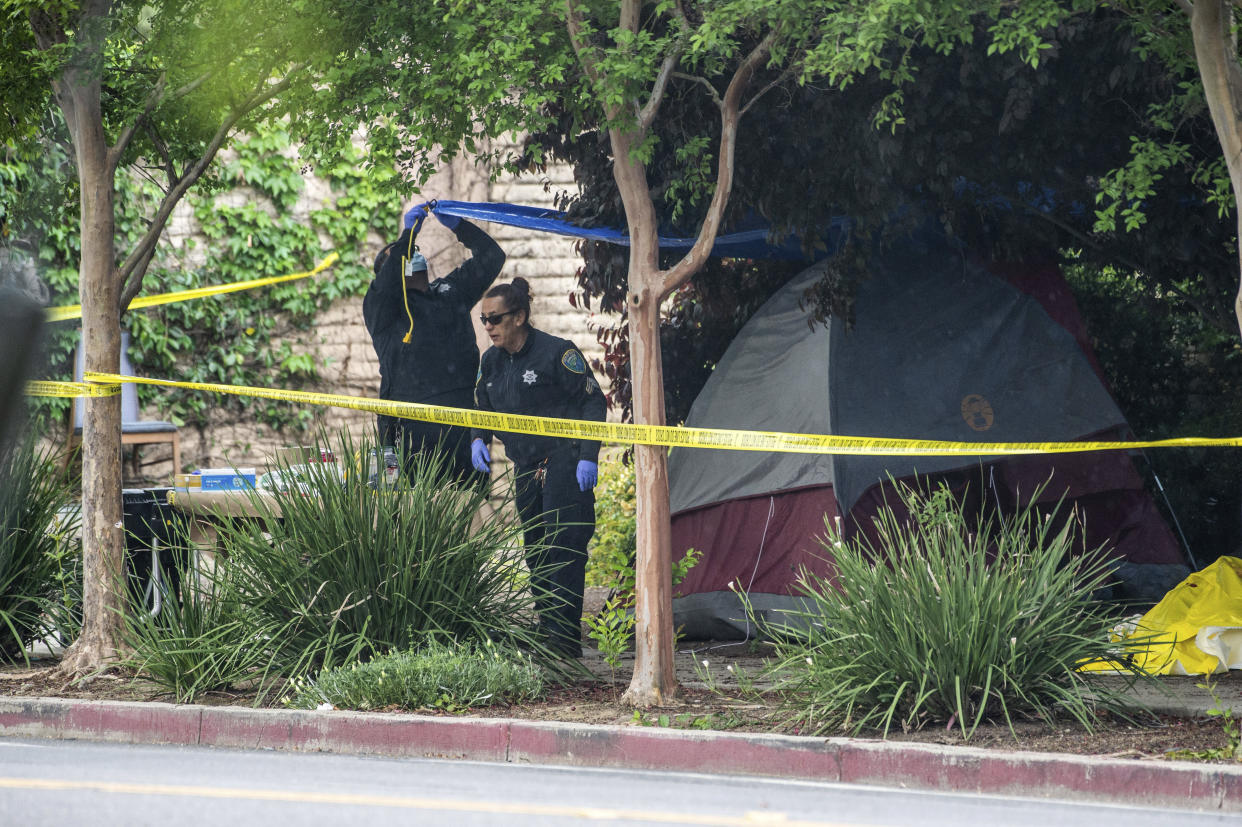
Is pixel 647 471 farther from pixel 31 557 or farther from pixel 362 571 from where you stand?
pixel 31 557

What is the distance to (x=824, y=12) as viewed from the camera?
7215 millimetres

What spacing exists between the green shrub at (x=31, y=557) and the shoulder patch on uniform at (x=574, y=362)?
311 centimetres

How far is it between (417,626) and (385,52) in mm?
3111

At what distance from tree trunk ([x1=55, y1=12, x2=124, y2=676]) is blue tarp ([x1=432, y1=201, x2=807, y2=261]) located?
2.23m

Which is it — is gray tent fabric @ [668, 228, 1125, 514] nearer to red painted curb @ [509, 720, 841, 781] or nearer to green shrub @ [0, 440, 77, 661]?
red painted curb @ [509, 720, 841, 781]

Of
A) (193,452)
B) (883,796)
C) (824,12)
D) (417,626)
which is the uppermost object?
(824,12)

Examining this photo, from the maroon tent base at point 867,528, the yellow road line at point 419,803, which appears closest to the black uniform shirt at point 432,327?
the maroon tent base at point 867,528

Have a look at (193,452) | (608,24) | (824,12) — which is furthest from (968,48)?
(193,452)

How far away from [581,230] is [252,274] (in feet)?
26.3

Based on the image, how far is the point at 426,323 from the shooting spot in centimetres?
1044

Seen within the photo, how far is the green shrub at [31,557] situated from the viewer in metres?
8.69

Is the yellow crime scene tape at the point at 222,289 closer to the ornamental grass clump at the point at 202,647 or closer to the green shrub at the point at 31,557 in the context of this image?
the green shrub at the point at 31,557

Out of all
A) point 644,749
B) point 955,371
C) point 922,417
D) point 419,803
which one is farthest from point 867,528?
point 419,803

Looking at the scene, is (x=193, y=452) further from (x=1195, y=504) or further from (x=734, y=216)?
(x=1195, y=504)
